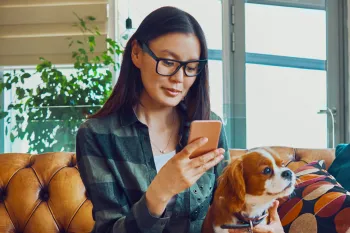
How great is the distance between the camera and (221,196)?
1.23 m

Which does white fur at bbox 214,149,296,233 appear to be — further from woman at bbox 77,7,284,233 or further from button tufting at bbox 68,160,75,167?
button tufting at bbox 68,160,75,167

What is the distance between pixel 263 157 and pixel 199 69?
293mm

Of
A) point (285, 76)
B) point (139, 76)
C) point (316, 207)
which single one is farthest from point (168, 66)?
point (285, 76)

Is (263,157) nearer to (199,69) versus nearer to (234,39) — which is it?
(199,69)

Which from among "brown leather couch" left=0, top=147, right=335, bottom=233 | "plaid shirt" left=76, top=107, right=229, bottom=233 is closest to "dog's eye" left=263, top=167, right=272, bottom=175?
"plaid shirt" left=76, top=107, right=229, bottom=233

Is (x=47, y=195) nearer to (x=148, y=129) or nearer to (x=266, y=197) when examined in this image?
(x=148, y=129)

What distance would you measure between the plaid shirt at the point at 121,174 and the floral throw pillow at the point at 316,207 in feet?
0.95

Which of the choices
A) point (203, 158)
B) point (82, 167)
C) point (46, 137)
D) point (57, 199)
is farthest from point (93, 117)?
point (46, 137)

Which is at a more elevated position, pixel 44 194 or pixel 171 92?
pixel 171 92

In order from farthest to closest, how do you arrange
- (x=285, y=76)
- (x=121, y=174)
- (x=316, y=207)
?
(x=285, y=76) < (x=316, y=207) < (x=121, y=174)

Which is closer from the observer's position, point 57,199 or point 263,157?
point 263,157

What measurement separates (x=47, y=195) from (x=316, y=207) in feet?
3.47

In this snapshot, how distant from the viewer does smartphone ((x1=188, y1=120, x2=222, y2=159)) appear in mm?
955

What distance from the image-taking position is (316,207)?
1415 millimetres
